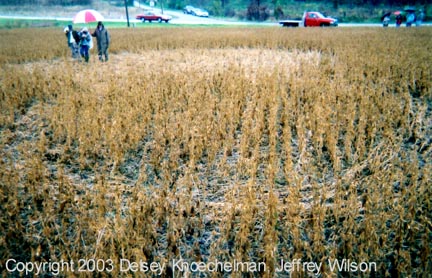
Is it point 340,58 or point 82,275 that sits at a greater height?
point 340,58

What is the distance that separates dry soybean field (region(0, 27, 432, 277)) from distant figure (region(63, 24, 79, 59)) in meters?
5.14

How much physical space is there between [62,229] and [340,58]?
33.0ft

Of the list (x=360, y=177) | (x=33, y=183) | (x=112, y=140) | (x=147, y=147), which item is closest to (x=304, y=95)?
(x=360, y=177)

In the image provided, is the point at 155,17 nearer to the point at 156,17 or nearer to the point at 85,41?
the point at 156,17

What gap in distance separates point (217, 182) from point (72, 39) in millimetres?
11323

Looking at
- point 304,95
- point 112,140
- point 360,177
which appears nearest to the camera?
point 360,177

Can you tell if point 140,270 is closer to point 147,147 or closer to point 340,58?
point 147,147

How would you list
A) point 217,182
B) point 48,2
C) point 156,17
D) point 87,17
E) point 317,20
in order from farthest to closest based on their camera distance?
point 48,2 → point 156,17 → point 317,20 → point 87,17 → point 217,182

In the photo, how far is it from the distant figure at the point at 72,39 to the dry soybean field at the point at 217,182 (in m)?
5.14

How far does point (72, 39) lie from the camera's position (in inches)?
476

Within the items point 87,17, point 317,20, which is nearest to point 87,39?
point 87,17

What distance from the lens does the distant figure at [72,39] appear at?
38.7 feet

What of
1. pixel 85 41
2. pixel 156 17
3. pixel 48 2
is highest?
pixel 48 2

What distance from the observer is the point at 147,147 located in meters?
4.46
